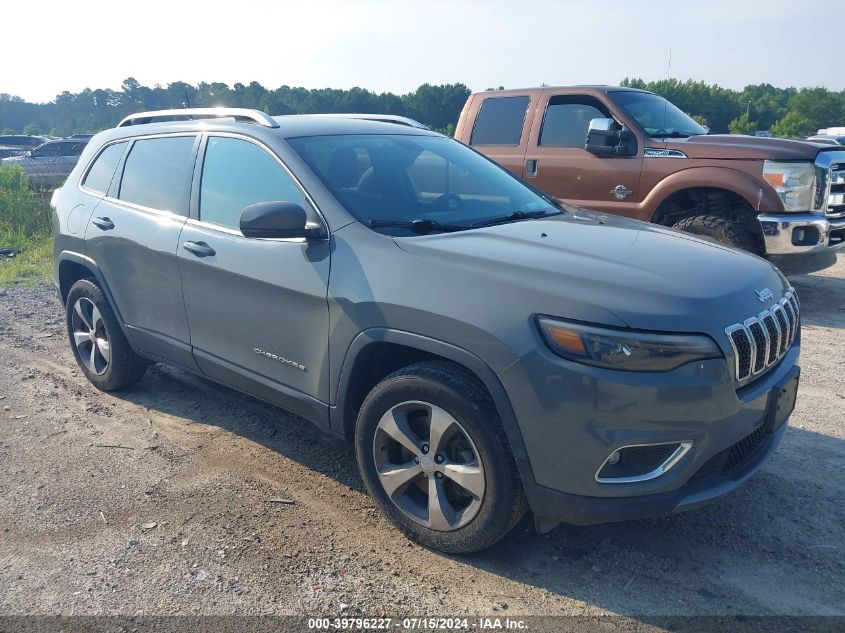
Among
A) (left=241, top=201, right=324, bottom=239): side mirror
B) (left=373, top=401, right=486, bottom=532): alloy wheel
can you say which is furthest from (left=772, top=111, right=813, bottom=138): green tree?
(left=373, top=401, right=486, bottom=532): alloy wheel

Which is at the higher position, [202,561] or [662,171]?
[662,171]

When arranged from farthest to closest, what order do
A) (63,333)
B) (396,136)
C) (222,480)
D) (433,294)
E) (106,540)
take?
(63,333)
(396,136)
(222,480)
(106,540)
(433,294)

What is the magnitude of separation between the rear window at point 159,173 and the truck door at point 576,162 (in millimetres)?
4270

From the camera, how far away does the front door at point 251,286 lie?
334 cm

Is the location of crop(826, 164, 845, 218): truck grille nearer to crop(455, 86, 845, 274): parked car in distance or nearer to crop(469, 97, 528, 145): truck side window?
crop(455, 86, 845, 274): parked car in distance

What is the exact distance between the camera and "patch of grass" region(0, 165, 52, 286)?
10844 mm

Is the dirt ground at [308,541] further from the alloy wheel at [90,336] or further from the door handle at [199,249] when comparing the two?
the door handle at [199,249]

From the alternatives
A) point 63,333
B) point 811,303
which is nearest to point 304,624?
point 63,333

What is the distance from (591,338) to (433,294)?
0.66 meters

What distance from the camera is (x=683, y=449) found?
2.62 meters

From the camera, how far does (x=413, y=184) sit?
3.80 metres

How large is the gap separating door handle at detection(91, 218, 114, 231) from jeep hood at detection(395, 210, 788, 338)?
236 centimetres

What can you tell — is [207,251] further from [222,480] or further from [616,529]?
[616,529]

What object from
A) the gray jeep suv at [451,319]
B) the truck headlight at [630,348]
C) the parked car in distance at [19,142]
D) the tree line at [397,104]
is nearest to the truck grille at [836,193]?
the gray jeep suv at [451,319]
